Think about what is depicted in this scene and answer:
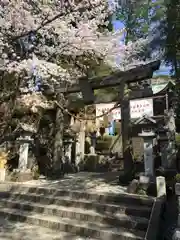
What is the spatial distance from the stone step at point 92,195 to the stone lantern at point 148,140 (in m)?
1.29

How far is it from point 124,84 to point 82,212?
418 cm

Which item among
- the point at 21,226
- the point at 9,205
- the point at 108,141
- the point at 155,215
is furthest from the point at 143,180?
the point at 108,141

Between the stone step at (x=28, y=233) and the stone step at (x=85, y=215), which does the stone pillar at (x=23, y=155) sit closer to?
the stone step at (x=85, y=215)

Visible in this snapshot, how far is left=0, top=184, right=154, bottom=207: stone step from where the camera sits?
4766 mm

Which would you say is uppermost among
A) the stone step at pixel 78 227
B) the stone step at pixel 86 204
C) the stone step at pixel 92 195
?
the stone step at pixel 92 195

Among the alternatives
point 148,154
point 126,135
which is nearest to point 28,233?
point 148,154

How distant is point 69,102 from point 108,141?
30.8 ft

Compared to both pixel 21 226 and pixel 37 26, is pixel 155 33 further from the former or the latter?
pixel 21 226

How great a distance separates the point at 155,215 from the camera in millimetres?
4066

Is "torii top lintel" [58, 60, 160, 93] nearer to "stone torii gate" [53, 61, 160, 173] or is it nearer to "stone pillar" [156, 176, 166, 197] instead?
"stone torii gate" [53, 61, 160, 173]

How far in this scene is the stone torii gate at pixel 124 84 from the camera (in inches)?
264

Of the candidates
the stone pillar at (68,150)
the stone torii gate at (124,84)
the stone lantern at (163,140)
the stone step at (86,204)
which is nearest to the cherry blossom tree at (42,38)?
the stone torii gate at (124,84)

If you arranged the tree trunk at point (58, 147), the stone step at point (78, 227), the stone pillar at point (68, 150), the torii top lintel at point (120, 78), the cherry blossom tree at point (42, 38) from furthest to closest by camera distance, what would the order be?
1. the stone pillar at point (68, 150)
2. the tree trunk at point (58, 147)
3. the torii top lintel at point (120, 78)
4. the cherry blossom tree at point (42, 38)
5. the stone step at point (78, 227)

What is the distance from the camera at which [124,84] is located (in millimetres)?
7062
